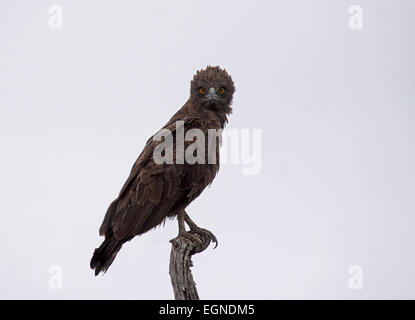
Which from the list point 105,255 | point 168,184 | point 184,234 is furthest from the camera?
point 184,234

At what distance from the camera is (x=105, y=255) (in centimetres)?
866

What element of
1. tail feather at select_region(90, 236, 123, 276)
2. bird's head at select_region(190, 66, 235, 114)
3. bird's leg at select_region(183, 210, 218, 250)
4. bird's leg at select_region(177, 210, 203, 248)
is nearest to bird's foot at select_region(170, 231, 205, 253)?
bird's leg at select_region(177, 210, 203, 248)

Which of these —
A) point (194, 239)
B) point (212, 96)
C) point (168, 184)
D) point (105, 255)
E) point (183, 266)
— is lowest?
point (183, 266)

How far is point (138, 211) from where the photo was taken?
8.83 m

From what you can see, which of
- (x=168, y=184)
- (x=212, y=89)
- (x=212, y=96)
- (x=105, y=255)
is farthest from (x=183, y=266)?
(x=212, y=89)

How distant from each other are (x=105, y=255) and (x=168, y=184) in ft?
4.32

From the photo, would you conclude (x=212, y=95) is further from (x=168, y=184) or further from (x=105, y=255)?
(x=105, y=255)

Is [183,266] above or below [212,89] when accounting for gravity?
below

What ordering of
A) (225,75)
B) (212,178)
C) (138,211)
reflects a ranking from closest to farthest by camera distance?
(138,211), (212,178), (225,75)

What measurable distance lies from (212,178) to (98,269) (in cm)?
212

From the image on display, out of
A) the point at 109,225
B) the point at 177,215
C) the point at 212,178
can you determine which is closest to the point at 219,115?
the point at 212,178

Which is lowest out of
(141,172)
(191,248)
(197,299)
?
(197,299)

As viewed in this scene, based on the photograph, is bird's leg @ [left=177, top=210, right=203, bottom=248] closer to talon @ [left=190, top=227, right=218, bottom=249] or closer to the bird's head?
talon @ [left=190, top=227, right=218, bottom=249]

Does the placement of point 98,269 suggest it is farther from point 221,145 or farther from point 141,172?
point 221,145
